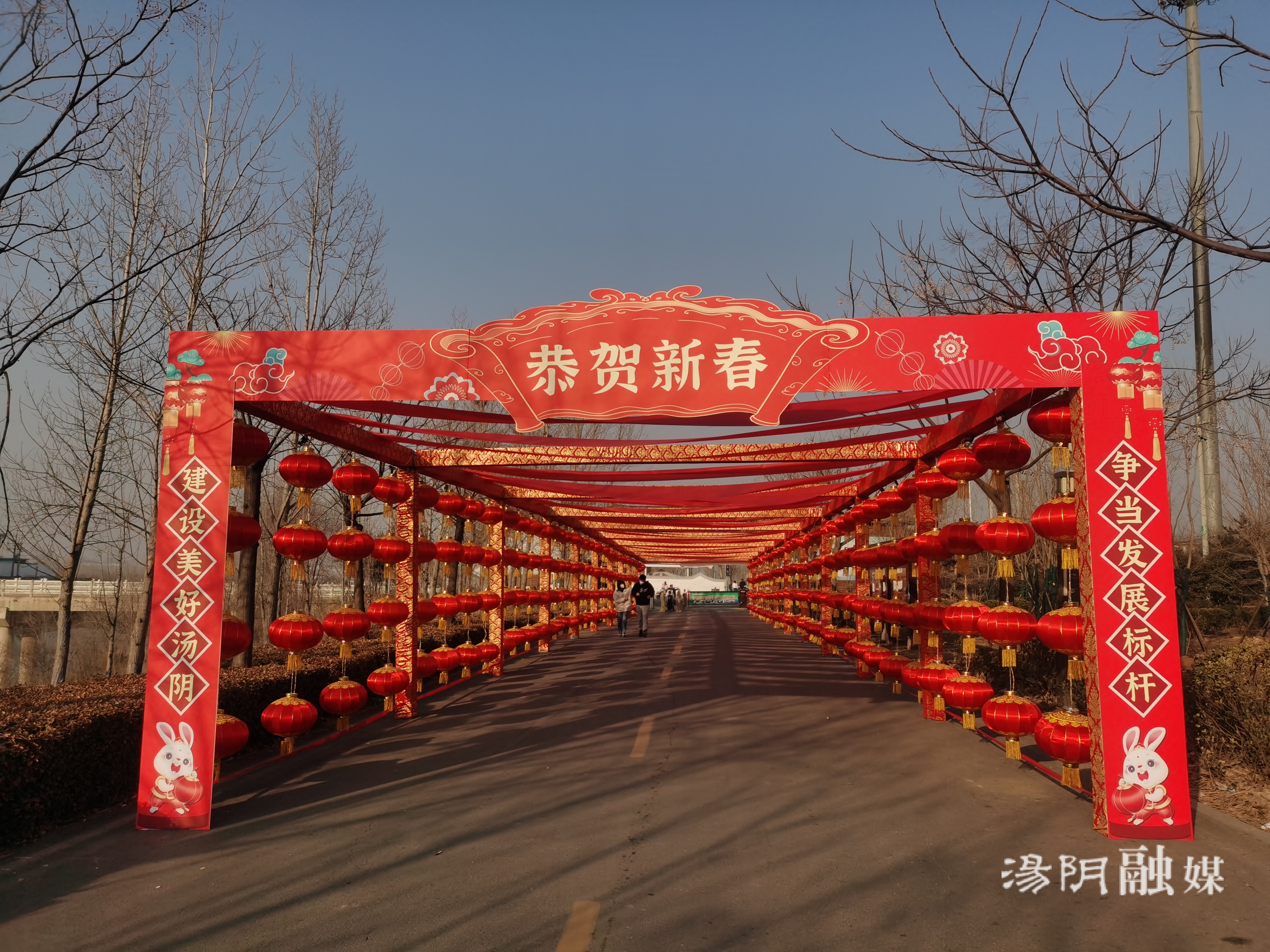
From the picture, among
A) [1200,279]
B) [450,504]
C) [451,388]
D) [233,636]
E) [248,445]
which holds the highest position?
[1200,279]

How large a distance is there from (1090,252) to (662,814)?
5.07 metres

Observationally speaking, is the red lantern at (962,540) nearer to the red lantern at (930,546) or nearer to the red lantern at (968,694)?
the red lantern at (930,546)

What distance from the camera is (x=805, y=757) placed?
8.69 meters

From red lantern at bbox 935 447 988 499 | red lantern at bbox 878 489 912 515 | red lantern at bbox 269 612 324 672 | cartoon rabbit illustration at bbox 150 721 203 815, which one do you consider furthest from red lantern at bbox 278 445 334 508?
red lantern at bbox 878 489 912 515

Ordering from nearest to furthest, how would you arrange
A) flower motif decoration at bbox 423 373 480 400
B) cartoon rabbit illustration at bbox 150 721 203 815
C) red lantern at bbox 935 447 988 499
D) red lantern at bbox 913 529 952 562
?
cartoon rabbit illustration at bbox 150 721 203 815 → flower motif decoration at bbox 423 373 480 400 → red lantern at bbox 935 447 988 499 → red lantern at bbox 913 529 952 562

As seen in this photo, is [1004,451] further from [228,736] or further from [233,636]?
[228,736]

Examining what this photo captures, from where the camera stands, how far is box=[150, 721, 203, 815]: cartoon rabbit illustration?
21.0 feet

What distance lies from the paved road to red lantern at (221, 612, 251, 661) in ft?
4.12

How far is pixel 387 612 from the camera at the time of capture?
10742mm

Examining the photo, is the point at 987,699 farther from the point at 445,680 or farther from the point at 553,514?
the point at 553,514

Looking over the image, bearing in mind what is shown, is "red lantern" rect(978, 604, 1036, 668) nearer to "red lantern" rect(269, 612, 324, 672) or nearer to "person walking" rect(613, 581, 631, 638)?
"red lantern" rect(269, 612, 324, 672)

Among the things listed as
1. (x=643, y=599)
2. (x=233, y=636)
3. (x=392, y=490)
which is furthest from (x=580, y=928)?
(x=643, y=599)

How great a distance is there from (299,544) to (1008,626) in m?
6.69

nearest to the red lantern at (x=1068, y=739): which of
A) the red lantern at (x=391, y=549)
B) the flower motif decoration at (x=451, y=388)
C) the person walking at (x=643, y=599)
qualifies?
the flower motif decoration at (x=451, y=388)
